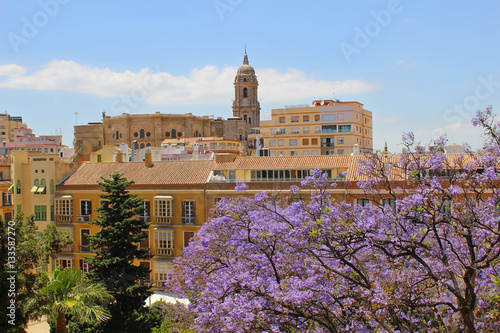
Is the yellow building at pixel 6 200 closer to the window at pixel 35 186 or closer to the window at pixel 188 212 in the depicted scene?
the window at pixel 35 186

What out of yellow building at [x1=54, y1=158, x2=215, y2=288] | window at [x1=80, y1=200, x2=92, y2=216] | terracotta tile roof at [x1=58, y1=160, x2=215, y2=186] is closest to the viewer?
yellow building at [x1=54, y1=158, x2=215, y2=288]

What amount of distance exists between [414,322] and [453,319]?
0.88 meters

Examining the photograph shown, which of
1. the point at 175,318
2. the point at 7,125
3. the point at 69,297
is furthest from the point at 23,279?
the point at 7,125

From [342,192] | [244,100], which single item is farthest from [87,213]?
[244,100]

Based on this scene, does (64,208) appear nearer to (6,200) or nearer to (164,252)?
(164,252)

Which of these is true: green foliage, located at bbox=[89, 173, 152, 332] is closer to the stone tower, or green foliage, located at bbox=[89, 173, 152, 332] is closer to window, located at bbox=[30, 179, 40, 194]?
window, located at bbox=[30, 179, 40, 194]

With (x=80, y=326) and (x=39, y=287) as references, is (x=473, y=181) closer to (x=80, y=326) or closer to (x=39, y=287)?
(x=39, y=287)

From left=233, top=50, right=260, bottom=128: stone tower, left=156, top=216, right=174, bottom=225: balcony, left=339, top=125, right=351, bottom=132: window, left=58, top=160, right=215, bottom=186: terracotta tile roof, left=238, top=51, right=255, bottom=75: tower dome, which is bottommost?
left=156, top=216, right=174, bottom=225: balcony

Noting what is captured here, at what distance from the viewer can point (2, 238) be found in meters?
16.8

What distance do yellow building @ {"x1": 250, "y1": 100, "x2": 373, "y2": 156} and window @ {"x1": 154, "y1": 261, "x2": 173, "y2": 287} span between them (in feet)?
101

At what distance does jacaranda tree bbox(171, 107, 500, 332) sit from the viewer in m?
12.4

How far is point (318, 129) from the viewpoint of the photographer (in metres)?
62.7

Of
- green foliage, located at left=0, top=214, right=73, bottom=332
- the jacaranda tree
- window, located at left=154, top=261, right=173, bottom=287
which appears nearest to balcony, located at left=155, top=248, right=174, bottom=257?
window, located at left=154, top=261, right=173, bottom=287

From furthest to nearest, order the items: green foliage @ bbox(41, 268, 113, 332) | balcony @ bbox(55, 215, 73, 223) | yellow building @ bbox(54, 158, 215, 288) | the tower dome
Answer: the tower dome
balcony @ bbox(55, 215, 73, 223)
yellow building @ bbox(54, 158, 215, 288)
green foliage @ bbox(41, 268, 113, 332)
